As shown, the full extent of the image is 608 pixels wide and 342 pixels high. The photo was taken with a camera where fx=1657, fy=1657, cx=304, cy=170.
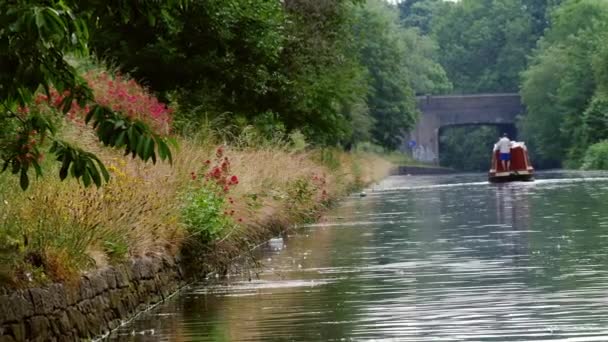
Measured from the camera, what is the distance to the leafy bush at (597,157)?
8875 centimetres

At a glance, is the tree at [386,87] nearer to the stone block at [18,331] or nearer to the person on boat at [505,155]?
the person on boat at [505,155]

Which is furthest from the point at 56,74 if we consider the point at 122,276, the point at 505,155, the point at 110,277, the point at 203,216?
the point at 505,155

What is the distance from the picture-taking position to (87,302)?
14.6 meters

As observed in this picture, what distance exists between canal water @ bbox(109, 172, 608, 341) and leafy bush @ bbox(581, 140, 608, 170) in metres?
58.0

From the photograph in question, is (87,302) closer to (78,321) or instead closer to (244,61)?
(78,321)

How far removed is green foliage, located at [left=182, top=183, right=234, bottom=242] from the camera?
2023 cm

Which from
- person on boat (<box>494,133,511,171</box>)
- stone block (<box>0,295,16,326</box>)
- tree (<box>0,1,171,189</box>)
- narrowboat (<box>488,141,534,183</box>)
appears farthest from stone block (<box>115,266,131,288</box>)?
person on boat (<box>494,133,511,171</box>)

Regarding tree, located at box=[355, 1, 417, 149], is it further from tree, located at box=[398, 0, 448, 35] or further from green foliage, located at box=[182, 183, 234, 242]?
tree, located at box=[398, 0, 448, 35]

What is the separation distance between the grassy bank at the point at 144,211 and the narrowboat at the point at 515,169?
2879 cm

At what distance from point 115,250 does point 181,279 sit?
2.92 meters

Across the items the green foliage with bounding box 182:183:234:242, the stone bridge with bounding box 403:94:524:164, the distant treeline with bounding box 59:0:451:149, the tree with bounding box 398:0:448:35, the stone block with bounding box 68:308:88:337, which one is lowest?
the stone block with bounding box 68:308:88:337

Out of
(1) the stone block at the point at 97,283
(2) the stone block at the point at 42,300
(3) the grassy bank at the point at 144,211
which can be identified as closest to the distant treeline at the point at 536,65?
(3) the grassy bank at the point at 144,211

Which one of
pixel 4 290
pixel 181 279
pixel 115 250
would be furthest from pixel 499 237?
pixel 4 290

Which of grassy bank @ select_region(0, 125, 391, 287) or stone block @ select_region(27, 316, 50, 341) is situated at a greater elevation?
grassy bank @ select_region(0, 125, 391, 287)
